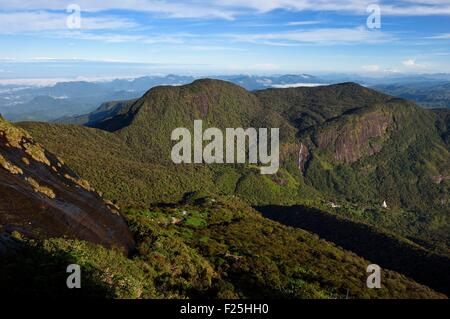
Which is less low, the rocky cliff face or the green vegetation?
the rocky cliff face

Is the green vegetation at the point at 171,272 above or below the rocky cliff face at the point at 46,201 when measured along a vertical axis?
below

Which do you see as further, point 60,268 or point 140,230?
point 140,230

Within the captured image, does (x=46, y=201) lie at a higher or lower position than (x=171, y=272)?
higher

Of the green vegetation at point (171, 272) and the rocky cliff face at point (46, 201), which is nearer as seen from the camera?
the green vegetation at point (171, 272)

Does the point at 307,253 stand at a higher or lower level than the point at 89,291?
lower

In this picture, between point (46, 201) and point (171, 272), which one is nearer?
point (46, 201)

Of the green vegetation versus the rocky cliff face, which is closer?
the green vegetation
